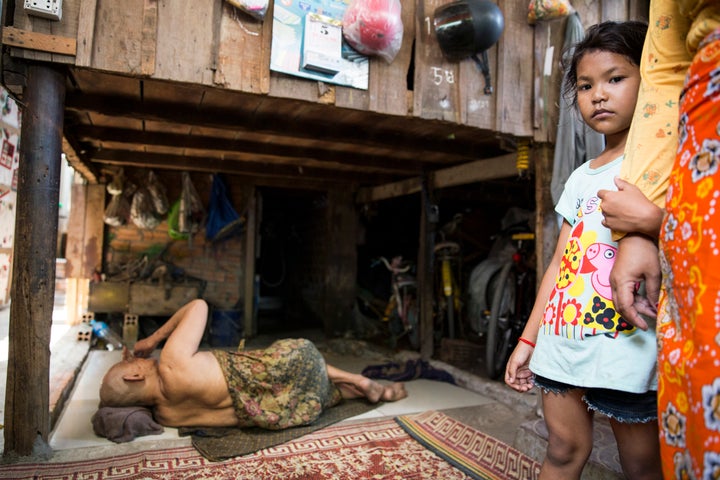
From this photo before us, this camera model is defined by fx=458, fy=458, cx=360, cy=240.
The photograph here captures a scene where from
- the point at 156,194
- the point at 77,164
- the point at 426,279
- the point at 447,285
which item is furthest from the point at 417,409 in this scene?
the point at 77,164

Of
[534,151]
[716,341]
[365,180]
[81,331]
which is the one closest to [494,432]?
[534,151]

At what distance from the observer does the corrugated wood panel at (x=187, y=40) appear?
266 cm

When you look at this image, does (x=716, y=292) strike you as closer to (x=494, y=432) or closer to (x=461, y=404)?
(x=494, y=432)

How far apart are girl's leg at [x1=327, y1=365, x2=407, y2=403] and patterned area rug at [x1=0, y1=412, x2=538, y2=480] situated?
53 centimetres

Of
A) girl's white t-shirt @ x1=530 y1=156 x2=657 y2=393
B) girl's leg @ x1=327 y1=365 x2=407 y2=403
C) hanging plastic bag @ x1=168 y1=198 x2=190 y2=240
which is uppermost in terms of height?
hanging plastic bag @ x1=168 y1=198 x2=190 y2=240

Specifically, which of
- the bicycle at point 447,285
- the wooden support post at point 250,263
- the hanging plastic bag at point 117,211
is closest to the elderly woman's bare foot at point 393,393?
the bicycle at point 447,285

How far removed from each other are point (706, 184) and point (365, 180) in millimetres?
5835

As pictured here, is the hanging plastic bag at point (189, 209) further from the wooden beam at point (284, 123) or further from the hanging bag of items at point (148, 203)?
the wooden beam at point (284, 123)

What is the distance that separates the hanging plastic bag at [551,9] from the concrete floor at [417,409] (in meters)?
2.86

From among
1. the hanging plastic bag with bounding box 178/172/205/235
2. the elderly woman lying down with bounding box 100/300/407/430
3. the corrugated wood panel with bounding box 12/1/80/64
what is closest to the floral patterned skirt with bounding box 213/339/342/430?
the elderly woman lying down with bounding box 100/300/407/430

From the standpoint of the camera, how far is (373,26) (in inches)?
115

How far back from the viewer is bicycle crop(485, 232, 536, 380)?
172 inches

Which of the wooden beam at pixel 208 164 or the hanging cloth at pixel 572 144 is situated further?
the wooden beam at pixel 208 164

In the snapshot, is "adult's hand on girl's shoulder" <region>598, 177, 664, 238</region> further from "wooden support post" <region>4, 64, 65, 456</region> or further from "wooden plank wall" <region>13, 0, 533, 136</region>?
"wooden support post" <region>4, 64, 65, 456</region>
